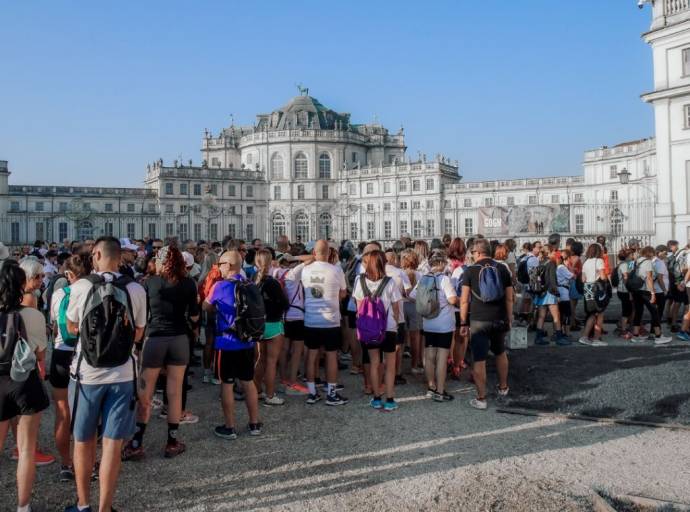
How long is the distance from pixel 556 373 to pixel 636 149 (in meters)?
58.6

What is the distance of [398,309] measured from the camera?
755 centimetres

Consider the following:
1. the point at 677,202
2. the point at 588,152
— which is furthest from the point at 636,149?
the point at 677,202

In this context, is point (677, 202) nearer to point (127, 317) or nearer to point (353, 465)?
point (353, 465)

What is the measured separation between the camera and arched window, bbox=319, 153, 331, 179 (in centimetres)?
8056

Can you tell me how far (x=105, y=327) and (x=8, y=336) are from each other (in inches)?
28.5

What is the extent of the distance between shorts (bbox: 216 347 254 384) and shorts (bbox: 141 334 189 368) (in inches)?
17.1

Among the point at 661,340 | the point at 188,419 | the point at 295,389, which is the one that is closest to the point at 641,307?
the point at 661,340

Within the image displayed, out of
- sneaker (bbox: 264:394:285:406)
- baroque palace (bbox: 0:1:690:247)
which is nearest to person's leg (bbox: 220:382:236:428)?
sneaker (bbox: 264:394:285:406)

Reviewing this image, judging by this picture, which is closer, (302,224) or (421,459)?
(421,459)

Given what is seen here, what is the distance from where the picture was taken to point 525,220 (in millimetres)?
32281

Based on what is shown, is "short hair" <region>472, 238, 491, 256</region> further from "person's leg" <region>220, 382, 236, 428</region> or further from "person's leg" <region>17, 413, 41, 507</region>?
"person's leg" <region>17, 413, 41, 507</region>

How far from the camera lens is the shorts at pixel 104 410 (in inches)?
174

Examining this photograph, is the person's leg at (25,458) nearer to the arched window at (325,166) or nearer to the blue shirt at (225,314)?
the blue shirt at (225,314)

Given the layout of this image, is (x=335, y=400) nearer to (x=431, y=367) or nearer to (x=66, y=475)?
(x=431, y=367)
